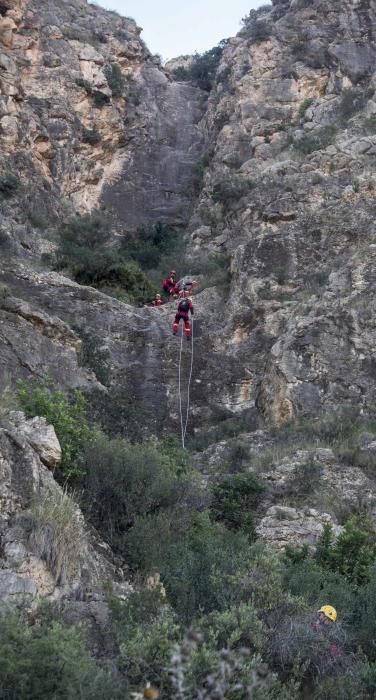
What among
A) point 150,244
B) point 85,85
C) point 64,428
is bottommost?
point 64,428

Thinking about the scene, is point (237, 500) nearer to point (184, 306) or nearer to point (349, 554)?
point (349, 554)

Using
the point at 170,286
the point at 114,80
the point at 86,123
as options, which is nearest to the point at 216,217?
the point at 170,286

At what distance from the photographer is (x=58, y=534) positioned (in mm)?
6578

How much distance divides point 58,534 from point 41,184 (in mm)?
24082

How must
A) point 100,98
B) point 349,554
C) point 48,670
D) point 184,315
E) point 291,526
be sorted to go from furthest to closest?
1. point 100,98
2. point 184,315
3. point 291,526
4. point 349,554
5. point 48,670

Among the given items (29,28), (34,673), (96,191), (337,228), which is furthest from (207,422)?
(29,28)

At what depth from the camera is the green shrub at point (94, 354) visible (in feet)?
55.9

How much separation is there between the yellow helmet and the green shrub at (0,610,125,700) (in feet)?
8.11

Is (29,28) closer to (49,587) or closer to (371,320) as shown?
(371,320)

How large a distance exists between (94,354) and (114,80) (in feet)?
75.0

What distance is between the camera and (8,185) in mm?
26547

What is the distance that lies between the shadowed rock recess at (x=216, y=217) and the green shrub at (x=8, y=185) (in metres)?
0.05

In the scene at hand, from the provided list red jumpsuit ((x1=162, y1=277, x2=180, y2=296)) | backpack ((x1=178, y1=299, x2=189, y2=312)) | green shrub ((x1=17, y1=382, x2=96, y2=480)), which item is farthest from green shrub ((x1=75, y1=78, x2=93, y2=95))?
green shrub ((x1=17, y1=382, x2=96, y2=480))

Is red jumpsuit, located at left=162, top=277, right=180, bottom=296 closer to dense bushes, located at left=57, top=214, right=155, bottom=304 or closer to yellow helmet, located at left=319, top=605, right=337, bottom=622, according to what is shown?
dense bushes, located at left=57, top=214, right=155, bottom=304
